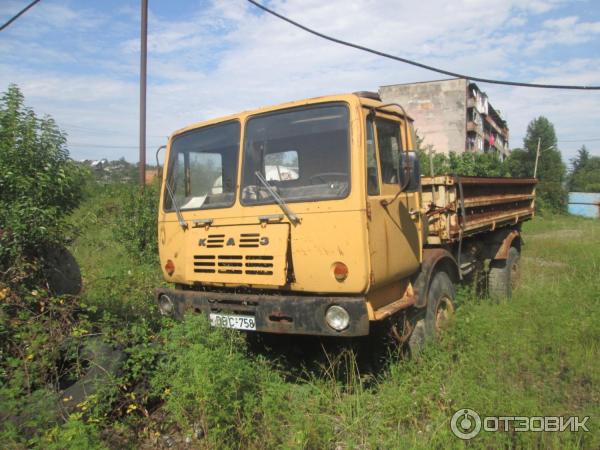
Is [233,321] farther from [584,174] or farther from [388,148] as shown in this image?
[584,174]

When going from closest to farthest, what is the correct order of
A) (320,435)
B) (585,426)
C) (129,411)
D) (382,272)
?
(585,426), (320,435), (129,411), (382,272)

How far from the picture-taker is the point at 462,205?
16.5ft

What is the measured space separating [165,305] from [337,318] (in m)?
1.72

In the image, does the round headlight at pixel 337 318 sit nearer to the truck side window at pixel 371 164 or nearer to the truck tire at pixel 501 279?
the truck side window at pixel 371 164

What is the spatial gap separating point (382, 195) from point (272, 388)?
5.62 feet

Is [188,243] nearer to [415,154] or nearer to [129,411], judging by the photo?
[129,411]

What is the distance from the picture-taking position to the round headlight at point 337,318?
3.38m

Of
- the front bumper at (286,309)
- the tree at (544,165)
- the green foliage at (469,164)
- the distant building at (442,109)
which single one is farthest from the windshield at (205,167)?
the distant building at (442,109)

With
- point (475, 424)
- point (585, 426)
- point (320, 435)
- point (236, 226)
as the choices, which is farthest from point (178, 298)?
point (585, 426)

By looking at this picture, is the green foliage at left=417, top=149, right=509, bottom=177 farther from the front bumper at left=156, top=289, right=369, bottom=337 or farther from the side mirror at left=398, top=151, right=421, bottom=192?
the front bumper at left=156, top=289, right=369, bottom=337

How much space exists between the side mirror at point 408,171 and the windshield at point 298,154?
1.60 feet

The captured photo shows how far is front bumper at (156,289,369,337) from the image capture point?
3363 millimetres

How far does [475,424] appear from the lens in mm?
3035

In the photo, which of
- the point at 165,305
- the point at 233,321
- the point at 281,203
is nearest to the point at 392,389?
the point at 233,321
